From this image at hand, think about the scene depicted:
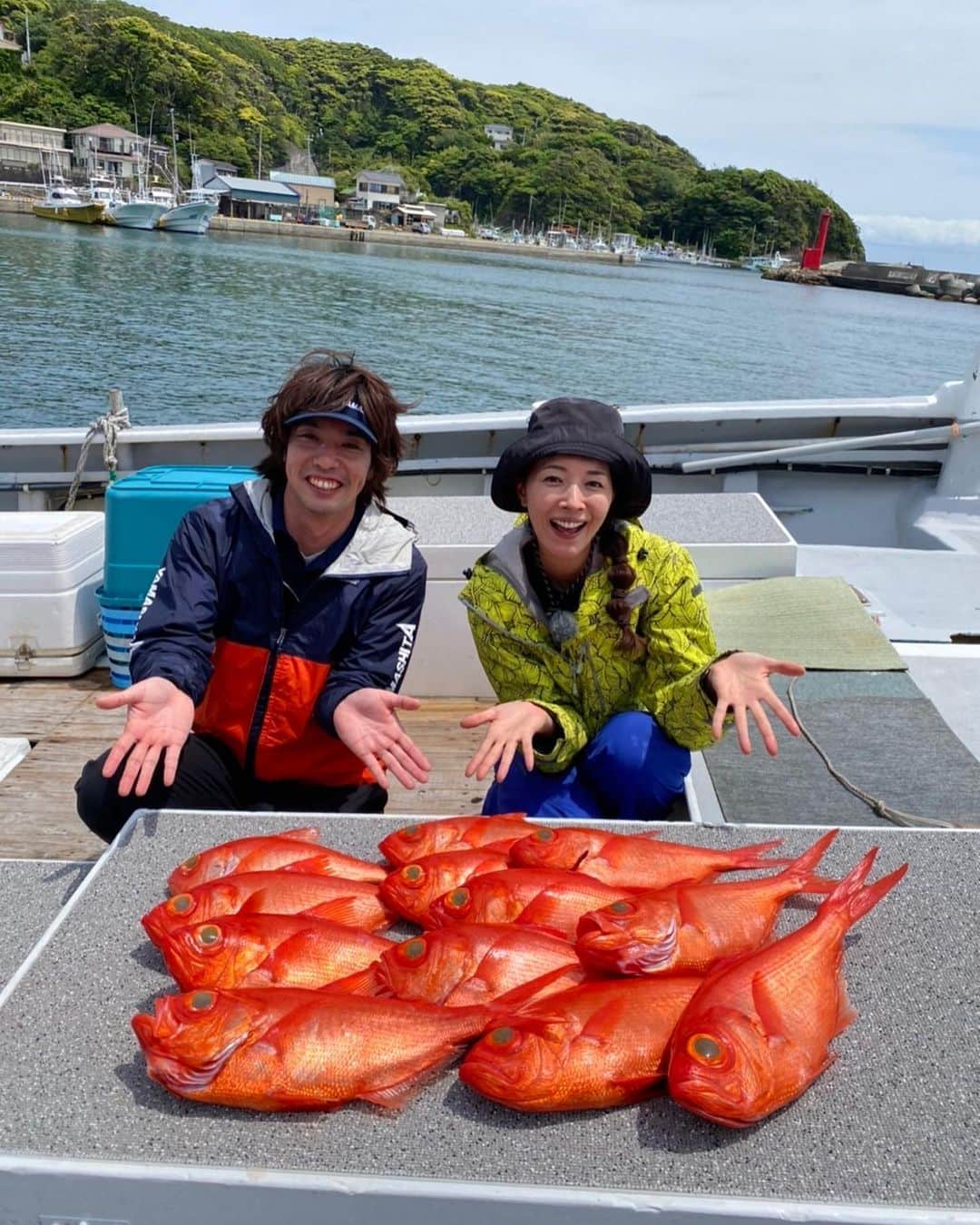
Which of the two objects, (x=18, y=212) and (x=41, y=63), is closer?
(x=18, y=212)

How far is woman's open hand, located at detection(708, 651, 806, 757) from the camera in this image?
2.24 metres

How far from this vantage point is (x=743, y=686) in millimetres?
2320

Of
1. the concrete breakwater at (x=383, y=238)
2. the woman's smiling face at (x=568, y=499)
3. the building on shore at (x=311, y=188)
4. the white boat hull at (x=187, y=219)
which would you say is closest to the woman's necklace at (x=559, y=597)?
the woman's smiling face at (x=568, y=499)

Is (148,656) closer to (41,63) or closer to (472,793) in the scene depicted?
(472,793)

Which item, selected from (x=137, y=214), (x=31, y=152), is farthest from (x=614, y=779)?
(x=31, y=152)

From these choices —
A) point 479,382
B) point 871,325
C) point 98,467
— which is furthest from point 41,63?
point 98,467

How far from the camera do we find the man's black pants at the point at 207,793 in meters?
2.53

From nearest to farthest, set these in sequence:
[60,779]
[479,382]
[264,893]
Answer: [264,893]
[60,779]
[479,382]

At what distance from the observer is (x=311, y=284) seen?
42531mm

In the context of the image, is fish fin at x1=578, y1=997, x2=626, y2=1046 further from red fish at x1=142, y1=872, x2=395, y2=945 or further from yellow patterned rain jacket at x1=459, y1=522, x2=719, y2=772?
yellow patterned rain jacket at x1=459, y1=522, x2=719, y2=772

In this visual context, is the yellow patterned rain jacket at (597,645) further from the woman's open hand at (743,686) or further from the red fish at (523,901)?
the red fish at (523,901)

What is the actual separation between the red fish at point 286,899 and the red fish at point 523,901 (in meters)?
0.15

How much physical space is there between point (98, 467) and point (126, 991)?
16.9 feet

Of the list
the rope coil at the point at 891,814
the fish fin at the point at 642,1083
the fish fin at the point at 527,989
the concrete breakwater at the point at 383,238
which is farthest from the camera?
the concrete breakwater at the point at 383,238
